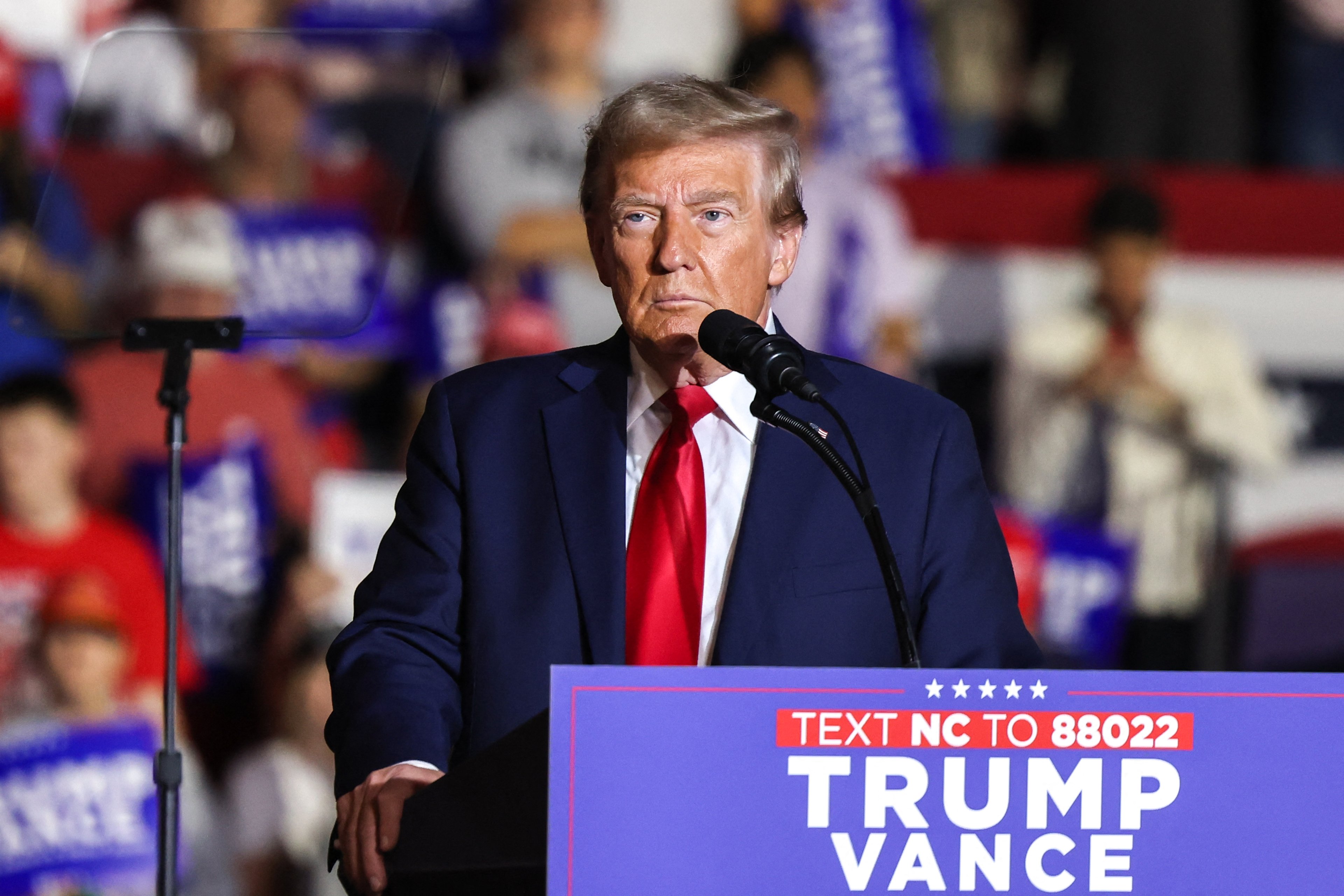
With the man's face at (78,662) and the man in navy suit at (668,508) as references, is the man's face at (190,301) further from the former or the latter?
the man in navy suit at (668,508)

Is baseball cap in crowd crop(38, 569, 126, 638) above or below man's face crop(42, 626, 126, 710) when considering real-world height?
above

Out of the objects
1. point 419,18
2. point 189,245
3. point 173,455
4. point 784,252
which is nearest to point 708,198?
point 784,252

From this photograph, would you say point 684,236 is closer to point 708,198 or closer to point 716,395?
point 708,198

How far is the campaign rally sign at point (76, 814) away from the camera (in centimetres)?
357

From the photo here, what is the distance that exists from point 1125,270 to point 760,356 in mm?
3280

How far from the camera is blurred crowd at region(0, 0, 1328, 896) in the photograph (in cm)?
320

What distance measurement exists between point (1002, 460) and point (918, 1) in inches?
59.6

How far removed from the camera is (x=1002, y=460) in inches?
184

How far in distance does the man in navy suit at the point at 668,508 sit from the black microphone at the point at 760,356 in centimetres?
18

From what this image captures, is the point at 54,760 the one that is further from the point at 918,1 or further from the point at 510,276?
the point at 918,1

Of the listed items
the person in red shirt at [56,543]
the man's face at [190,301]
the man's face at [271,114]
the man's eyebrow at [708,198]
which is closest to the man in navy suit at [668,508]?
the man's eyebrow at [708,198]

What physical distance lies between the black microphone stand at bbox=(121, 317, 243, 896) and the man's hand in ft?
1.91

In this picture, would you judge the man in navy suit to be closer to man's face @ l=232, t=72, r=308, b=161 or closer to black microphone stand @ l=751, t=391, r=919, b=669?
black microphone stand @ l=751, t=391, r=919, b=669

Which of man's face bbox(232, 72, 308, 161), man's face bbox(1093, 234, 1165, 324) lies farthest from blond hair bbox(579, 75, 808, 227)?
man's face bbox(1093, 234, 1165, 324)
